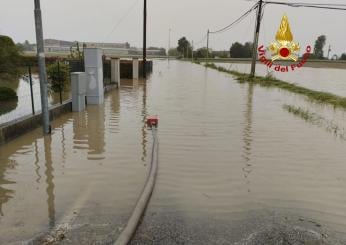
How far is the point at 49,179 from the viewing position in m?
5.78

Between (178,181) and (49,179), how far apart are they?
2.12 metres

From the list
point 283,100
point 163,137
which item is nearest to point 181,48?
point 283,100

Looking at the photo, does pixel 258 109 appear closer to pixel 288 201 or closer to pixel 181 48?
pixel 288 201

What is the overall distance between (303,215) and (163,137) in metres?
4.70

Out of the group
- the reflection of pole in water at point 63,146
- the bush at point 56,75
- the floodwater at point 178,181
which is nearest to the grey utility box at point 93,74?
the floodwater at point 178,181

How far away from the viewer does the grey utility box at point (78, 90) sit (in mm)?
11501

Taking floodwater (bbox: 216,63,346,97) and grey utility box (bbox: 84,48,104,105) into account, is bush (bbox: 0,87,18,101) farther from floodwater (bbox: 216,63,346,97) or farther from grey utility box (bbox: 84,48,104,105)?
floodwater (bbox: 216,63,346,97)

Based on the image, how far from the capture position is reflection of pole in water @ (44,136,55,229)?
4.49 meters

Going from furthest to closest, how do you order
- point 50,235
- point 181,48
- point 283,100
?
1. point 181,48
2. point 283,100
3. point 50,235

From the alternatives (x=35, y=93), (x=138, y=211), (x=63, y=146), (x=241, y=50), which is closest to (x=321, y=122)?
(x=63, y=146)

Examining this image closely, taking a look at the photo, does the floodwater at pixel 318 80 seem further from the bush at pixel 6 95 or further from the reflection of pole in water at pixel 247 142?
the bush at pixel 6 95

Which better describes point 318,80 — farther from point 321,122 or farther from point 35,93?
point 35,93

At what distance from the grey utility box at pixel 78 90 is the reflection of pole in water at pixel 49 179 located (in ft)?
11.5

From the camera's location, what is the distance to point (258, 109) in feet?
45.7
